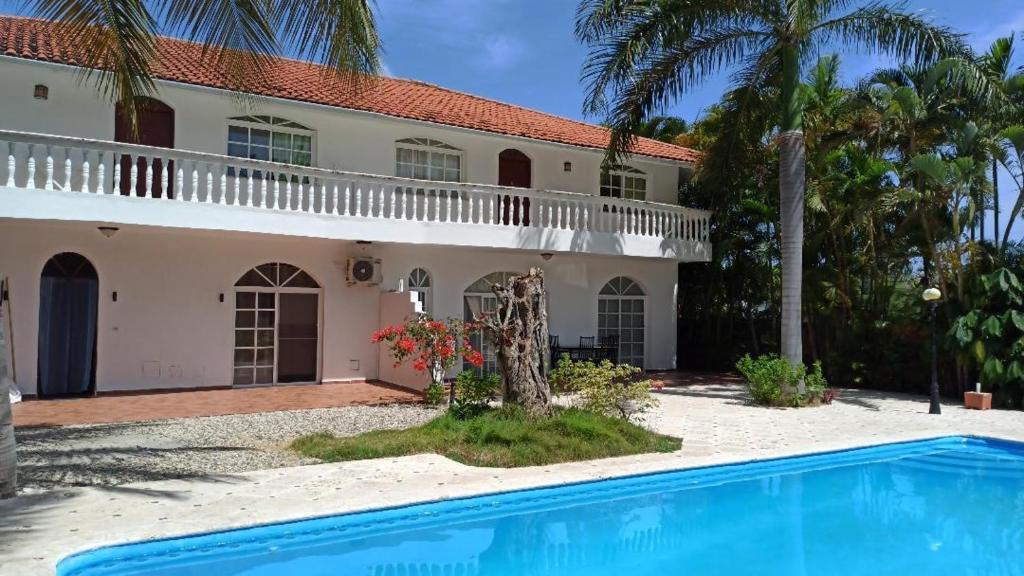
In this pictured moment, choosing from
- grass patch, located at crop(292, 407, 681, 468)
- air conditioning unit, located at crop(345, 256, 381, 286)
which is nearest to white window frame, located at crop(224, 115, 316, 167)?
air conditioning unit, located at crop(345, 256, 381, 286)

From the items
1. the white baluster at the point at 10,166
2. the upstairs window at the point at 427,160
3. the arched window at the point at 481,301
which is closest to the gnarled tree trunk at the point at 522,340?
the arched window at the point at 481,301

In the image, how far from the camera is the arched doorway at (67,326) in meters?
13.2

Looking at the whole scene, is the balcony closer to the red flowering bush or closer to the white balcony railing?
the white balcony railing

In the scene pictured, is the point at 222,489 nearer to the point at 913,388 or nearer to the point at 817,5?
the point at 817,5

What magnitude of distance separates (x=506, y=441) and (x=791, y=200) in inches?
339

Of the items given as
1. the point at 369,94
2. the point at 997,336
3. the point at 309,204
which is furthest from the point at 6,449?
the point at 997,336

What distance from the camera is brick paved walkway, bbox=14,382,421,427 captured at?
1125cm

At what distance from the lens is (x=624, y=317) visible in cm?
1980

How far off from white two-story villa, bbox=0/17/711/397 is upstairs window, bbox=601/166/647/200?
10cm

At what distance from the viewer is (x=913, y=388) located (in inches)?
651

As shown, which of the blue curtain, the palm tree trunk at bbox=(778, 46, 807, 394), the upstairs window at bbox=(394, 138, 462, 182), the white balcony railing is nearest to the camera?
the white balcony railing

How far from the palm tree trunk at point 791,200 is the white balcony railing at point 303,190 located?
3.93 meters

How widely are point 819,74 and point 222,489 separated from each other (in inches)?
600

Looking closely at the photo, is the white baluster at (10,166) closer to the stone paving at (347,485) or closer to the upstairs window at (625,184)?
the stone paving at (347,485)
